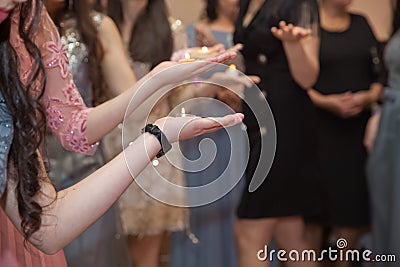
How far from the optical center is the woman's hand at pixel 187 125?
90 centimetres

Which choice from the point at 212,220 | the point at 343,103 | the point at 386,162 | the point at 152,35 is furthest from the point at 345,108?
the point at 152,35

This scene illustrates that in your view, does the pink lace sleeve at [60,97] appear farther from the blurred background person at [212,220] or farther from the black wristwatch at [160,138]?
the blurred background person at [212,220]

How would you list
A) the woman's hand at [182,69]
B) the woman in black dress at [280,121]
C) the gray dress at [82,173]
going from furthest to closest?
the woman in black dress at [280,121], the gray dress at [82,173], the woman's hand at [182,69]

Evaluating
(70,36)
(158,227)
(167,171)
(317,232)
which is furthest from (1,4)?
(317,232)

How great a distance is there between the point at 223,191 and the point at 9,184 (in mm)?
651

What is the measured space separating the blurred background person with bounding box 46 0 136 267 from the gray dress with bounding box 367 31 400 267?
552 millimetres

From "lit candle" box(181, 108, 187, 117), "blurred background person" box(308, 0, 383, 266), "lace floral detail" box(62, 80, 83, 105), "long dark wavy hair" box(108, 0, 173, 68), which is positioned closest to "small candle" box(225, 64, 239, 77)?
"lit candle" box(181, 108, 187, 117)

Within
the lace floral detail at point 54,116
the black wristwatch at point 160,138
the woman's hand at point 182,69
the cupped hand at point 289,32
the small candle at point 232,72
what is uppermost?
the woman's hand at point 182,69

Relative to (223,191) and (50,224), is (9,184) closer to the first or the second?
(50,224)

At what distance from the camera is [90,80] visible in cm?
151

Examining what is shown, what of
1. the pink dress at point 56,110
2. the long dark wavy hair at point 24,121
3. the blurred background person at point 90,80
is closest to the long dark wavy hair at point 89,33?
the blurred background person at point 90,80

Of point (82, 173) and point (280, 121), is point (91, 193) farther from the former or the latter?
point (280, 121)

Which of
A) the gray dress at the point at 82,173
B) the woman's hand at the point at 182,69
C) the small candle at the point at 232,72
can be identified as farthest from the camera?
the gray dress at the point at 82,173

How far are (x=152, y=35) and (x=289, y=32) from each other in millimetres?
354
